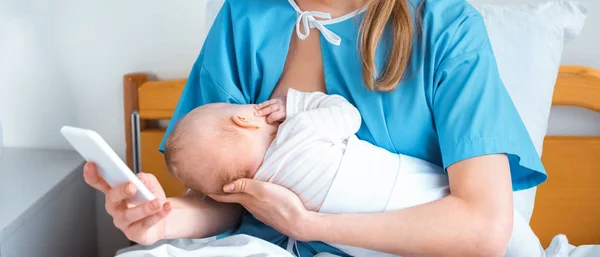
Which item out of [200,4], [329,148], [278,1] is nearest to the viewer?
[329,148]

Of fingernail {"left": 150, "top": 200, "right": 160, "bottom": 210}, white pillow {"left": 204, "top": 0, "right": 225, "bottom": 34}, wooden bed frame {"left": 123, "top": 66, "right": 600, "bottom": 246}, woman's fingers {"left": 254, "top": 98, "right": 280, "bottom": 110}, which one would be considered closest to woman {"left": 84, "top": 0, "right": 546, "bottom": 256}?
fingernail {"left": 150, "top": 200, "right": 160, "bottom": 210}

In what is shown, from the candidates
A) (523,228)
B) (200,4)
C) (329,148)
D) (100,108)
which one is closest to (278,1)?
(329,148)

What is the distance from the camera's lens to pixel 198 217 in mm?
1238

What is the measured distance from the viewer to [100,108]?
1.90 meters

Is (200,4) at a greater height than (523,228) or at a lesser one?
greater

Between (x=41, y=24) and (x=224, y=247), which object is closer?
(x=224, y=247)

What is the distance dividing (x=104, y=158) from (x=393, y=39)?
22.6 inches

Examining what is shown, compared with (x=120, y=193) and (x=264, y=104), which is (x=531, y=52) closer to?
(x=264, y=104)

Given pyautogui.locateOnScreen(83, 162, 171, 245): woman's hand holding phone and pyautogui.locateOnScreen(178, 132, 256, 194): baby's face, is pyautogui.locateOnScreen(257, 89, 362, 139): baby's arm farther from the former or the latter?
pyautogui.locateOnScreen(83, 162, 171, 245): woman's hand holding phone

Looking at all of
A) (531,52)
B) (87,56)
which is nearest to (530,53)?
(531,52)

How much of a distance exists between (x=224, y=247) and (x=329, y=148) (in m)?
0.25

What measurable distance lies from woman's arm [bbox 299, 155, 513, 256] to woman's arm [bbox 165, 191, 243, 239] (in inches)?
10.4

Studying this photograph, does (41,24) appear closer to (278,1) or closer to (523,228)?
(278,1)

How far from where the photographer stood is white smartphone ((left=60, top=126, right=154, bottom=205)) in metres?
0.87
